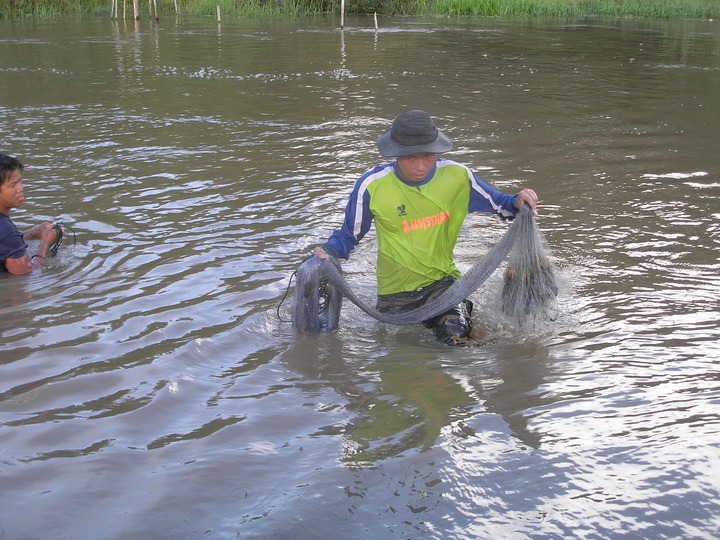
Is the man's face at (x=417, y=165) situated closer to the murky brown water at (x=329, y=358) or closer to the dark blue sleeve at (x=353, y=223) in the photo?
the dark blue sleeve at (x=353, y=223)

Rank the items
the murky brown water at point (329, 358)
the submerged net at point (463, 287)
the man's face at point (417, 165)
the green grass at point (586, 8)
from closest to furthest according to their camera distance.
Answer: the murky brown water at point (329, 358) < the man's face at point (417, 165) < the submerged net at point (463, 287) < the green grass at point (586, 8)

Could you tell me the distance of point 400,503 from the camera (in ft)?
10.6

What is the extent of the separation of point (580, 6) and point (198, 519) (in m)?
41.9

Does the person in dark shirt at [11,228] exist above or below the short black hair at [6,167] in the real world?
below

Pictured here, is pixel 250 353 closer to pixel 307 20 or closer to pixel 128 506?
pixel 128 506

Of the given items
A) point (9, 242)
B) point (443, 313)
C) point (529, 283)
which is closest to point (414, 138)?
point (443, 313)

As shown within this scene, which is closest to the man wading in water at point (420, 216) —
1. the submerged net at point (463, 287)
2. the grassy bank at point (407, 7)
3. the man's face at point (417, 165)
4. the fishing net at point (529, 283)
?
the man's face at point (417, 165)

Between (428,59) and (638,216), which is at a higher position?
(428,59)

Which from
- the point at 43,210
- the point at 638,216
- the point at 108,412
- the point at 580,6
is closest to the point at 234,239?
the point at 43,210

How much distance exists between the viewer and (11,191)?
6320 mm

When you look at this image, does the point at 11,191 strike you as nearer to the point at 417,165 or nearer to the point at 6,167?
the point at 6,167

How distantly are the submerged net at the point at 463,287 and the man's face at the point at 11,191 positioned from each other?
2819 millimetres

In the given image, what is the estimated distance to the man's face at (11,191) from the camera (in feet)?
20.6

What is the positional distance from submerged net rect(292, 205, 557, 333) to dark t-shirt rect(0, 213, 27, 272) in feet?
9.05
